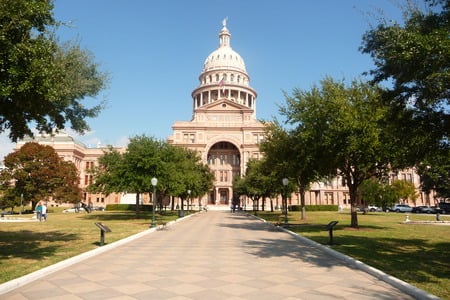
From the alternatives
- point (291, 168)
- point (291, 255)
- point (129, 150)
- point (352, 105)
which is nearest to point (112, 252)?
point (291, 255)

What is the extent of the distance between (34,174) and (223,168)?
161ft

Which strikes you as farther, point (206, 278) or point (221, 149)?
point (221, 149)

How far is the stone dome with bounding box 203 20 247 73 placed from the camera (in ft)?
398

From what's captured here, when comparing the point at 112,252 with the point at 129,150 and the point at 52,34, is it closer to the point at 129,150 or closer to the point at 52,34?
the point at 52,34

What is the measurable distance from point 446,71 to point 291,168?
16.4m

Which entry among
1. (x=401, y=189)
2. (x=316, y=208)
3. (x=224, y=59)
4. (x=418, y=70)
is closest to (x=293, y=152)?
(x=418, y=70)

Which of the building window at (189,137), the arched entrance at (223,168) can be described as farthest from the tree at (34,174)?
the arched entrance at (223,168)

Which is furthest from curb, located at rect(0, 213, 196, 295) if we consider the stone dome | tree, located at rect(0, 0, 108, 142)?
the stone dome

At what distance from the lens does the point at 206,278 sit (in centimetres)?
893

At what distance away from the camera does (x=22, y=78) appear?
9977 mm

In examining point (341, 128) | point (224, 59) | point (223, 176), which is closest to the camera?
point (341, 128)

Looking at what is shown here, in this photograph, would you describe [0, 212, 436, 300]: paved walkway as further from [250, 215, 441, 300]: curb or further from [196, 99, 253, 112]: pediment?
[196, 99, 253, 112]: pediment

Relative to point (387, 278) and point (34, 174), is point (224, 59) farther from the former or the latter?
point (387, 278)

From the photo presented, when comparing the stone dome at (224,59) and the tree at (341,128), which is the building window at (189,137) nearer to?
the stone dome at (224,59)
